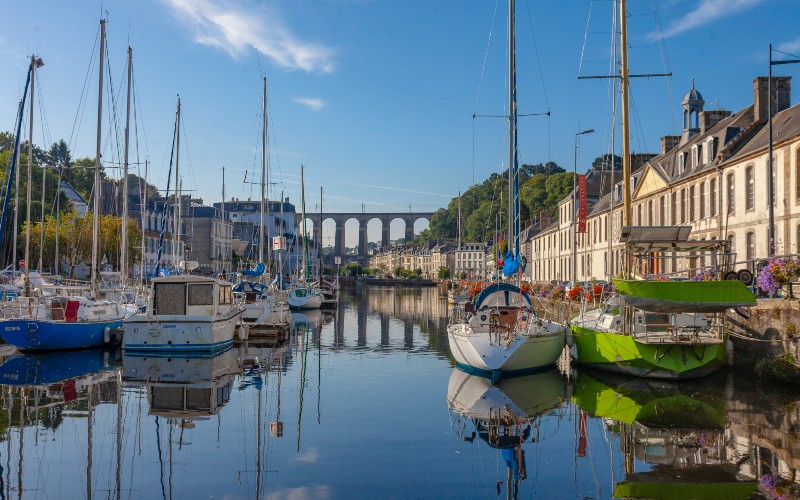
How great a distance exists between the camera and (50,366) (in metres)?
23.1

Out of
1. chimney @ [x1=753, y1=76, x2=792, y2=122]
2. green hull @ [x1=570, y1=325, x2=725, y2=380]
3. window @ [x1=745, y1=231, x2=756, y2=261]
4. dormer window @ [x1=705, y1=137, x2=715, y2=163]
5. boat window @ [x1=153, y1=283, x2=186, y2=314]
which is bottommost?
green hull @ [x1=570, y1=325, x2=725, y2=380]

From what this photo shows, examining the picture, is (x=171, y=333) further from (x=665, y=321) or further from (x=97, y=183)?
(x=665, y=321)

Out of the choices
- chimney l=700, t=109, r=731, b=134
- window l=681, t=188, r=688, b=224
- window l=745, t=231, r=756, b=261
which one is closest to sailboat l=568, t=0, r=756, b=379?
window l=745, t=231, r=756, b=261

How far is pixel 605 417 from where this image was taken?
15695mm

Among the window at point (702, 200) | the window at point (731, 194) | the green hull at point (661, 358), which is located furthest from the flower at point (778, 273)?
the window at point (702, 200)

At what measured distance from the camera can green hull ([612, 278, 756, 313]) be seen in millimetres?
18672

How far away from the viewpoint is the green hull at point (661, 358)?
19.8 meters

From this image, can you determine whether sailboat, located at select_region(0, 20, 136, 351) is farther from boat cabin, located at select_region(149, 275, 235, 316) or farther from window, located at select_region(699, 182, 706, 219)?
window, located at select_region(699, 182, 706, 219)

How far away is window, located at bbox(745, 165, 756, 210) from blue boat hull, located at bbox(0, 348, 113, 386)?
28731mm

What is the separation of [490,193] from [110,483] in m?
156

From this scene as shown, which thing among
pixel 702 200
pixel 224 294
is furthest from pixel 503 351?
pixel 702 200

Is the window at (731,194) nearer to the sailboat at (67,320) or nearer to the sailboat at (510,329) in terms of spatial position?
the sailboat at (510,329)

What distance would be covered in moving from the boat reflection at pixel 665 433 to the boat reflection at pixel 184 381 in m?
8.26

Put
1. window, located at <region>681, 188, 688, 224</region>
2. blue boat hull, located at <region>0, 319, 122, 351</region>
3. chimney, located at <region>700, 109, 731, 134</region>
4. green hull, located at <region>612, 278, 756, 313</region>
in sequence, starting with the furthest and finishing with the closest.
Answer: chimney, located at <region>700, 109, 731, 134</region>, window, located at <region>681, 188, 688, 224</region>, blue boat hull, located at <region>0, 319, 122, 351</region>, green hull, located at <region>612, 278, 756, 313</region>
